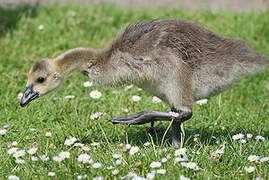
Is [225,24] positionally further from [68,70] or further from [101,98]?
[68,70]

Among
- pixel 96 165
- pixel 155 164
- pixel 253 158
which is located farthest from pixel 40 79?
pixel 253 158

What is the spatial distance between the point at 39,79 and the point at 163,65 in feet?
3.16

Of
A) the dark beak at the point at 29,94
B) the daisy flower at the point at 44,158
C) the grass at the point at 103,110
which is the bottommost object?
the grass at the point at 103,110

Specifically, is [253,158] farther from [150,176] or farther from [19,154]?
[19,154]

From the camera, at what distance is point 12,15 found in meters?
6.42

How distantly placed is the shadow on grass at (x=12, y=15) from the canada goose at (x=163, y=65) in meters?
2.78

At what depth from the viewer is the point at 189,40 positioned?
11.3 ft

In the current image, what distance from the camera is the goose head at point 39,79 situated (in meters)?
3.47

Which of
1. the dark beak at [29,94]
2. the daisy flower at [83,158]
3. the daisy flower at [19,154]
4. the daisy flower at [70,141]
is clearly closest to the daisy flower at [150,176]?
the daisy flower at [83,158]

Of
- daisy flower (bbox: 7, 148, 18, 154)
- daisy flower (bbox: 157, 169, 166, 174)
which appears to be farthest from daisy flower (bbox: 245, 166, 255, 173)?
daisy flower (bbox: 7, 148, 18, 154)

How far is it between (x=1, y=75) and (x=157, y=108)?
1.81m

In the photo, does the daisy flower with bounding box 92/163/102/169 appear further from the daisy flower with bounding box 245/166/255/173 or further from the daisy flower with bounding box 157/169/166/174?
the daisy flower with bounding box 245/166/255/173

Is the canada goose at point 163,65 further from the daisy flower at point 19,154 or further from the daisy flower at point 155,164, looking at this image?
the daisy flower at point 155,164

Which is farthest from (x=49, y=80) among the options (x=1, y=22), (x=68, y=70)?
(x=1, y=22)
